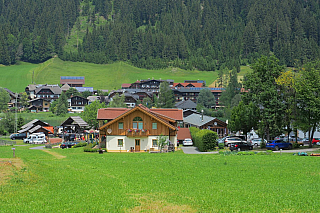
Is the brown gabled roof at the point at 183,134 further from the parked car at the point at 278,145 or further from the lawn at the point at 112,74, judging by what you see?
the lawn at the point at 112,74

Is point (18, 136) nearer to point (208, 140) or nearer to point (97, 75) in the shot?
point (208, 140)

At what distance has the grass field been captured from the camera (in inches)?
551

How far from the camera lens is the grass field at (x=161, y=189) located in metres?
14.0

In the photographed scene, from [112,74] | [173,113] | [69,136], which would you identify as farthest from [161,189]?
[112,74]

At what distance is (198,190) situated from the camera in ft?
55.2

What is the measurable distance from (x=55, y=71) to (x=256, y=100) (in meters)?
162

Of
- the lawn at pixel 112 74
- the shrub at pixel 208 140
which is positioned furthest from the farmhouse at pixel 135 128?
the lawn at pixel 112 74

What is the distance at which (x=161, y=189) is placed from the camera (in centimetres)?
1702

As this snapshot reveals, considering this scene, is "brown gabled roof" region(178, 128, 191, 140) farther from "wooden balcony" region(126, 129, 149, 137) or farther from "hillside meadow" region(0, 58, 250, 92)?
"hillside meadow" region(0, 58, 250, 92)

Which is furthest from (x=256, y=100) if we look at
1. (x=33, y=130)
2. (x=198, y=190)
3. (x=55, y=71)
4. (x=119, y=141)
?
(x=55, y=71)

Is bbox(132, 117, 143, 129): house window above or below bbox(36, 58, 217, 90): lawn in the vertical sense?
below

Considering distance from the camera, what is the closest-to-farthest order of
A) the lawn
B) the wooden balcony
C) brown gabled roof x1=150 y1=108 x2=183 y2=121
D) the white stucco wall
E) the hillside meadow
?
the wooden balcony → the white stucco wall → brown gabled roof x1=150 y1=108 x2=183 y2=121 → the hillside meadow → the lawn

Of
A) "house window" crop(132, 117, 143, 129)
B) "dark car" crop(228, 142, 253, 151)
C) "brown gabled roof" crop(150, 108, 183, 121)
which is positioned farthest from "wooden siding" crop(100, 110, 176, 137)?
"dark car" crop(228, 142, 253, 151)

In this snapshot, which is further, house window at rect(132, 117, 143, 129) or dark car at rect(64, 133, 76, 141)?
dark car at rect(64, 133, 76, 141)
